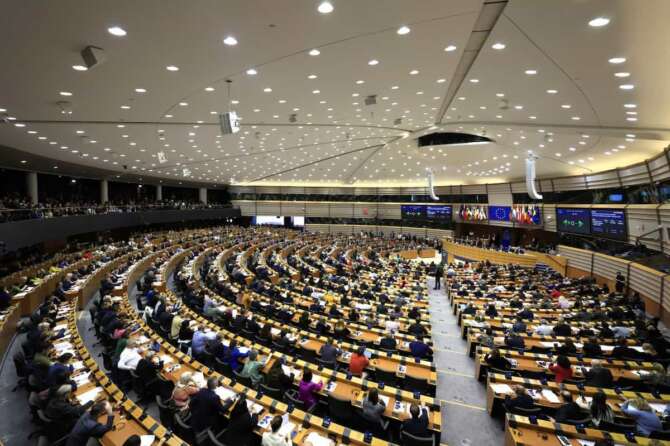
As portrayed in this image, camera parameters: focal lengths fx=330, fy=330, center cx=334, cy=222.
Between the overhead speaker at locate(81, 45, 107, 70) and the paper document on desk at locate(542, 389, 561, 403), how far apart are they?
10079 millimetres

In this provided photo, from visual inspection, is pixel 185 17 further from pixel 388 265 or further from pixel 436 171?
pixel 436 171

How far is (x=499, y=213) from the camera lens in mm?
32000

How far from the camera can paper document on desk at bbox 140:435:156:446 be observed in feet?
15.4

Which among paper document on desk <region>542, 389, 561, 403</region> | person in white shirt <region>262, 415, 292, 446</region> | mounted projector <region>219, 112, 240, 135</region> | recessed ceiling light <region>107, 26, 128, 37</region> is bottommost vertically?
paper document on desk <region>542, 389, 561, 403</region>

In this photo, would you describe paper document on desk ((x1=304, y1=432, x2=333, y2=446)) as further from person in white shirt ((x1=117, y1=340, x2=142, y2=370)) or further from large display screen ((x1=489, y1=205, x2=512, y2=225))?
large display screen ((x1=489, y1=205, x2=512, y2=225))

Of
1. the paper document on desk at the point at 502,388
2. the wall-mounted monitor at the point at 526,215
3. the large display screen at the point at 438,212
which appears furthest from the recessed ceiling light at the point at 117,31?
the large display screen at the point at 438,212

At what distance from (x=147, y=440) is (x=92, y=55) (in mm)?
6079

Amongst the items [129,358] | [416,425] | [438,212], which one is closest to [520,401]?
[416,425]

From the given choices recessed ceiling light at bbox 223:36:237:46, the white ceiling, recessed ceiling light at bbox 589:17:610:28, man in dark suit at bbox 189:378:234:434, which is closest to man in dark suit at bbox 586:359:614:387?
the white ceiling

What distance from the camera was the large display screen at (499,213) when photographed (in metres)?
31.2

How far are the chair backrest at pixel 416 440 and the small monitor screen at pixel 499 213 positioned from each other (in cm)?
3035

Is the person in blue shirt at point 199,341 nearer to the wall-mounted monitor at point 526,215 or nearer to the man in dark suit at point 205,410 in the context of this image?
the man in dark suit at point 205,410

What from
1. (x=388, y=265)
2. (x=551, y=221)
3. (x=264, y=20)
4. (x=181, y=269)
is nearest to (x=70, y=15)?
(x=264, y=20)

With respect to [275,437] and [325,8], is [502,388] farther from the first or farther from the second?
[325,8]
